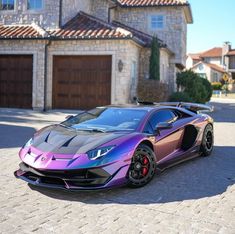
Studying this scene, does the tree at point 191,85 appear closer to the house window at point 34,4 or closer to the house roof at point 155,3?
the house roof at point 155,3

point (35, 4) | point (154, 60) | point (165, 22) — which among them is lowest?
point (154, 60)

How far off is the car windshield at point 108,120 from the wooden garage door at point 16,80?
1169 centimetres

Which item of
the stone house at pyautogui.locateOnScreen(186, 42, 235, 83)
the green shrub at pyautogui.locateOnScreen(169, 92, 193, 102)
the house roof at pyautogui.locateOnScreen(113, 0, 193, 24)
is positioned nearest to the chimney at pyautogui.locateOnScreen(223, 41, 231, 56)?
the stone house at pyautogui.locateOnScreen(186, 42, 235, 83)

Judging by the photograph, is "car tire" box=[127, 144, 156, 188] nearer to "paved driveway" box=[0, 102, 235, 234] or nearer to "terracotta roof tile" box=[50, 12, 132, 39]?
"paved driveway" box=[0, 102, 235, 234]

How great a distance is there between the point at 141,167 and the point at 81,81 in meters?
12.3

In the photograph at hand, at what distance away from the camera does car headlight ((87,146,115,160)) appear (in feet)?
16.2

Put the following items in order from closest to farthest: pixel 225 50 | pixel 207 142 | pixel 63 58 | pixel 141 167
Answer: pixel 141 167
pixel 207 142
pixel 63 58
pixel 225 50

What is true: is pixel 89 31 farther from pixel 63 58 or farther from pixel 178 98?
pixel 178 98

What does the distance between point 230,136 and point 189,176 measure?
5.57 m

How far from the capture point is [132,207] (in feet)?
15.1

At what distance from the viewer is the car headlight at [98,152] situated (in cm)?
493

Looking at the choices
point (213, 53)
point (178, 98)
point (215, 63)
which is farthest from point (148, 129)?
point (213, 53)

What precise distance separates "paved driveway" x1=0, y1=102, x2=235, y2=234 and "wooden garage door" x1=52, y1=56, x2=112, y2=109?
10.8 metres

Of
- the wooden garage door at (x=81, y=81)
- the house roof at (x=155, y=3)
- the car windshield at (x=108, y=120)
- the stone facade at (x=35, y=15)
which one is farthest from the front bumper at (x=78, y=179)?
the house roof at (x=155, y=3)
